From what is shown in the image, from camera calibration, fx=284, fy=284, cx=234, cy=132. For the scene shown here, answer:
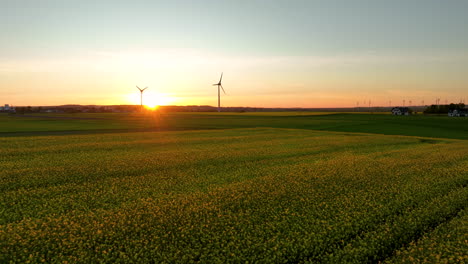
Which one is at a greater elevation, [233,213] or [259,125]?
[259,125]

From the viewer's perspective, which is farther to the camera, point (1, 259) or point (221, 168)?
point (221, 168)

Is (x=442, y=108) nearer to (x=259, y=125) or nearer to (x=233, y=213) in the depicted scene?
(x=259, y=125)

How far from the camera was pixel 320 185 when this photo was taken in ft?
49.0

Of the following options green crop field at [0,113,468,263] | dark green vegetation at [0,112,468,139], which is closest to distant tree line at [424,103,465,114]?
dark green vegetation at [0,112,468,139]

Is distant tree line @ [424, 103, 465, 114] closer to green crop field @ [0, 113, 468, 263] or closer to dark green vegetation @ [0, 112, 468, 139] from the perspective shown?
dark green vegetation @ [0, 112, 468, 139]

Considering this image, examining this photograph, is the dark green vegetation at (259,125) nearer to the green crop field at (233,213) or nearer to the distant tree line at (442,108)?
the green crop field at (233,213)

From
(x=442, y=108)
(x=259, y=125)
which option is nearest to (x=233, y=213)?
(x=259, y=125)

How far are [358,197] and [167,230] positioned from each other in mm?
8528

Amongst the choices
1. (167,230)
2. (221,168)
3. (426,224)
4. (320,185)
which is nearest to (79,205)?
(167,230)

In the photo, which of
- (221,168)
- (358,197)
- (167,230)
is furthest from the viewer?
(221,168)

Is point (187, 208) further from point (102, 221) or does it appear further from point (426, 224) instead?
point (426, 224)

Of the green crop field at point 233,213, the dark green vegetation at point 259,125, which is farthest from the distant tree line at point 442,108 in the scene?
the green crop field at point 233,213

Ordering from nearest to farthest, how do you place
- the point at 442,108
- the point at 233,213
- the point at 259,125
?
the point at 233,213
the point at 259,125
the point at 442,108

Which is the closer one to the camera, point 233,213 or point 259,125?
point 233,213
